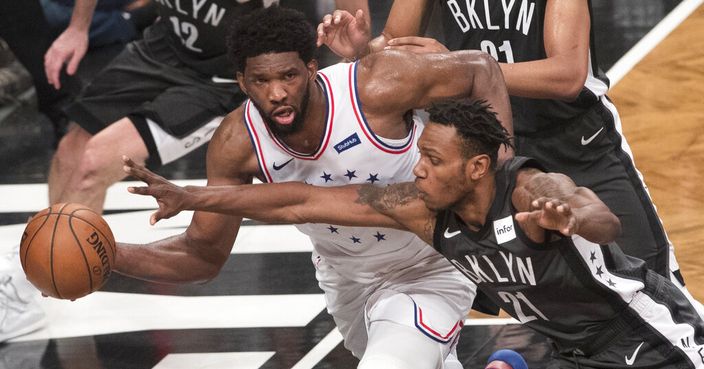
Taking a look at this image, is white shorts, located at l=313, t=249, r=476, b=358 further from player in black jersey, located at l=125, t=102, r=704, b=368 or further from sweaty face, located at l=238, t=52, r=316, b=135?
sweaty face, located at l=238, t=52, r=316, b=135

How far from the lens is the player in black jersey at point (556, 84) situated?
18.5ft

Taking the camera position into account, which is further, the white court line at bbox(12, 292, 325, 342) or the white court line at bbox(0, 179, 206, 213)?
the white court line at bbox(0, 179, 206, 213)

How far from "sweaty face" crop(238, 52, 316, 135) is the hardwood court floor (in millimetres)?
2529

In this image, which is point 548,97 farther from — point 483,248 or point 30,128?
point 30,128

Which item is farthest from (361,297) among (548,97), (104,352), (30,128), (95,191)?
(30,128)

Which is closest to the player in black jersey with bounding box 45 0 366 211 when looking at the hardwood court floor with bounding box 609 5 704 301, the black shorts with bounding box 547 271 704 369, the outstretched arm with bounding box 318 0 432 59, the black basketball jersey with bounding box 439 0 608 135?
the outstretched arm with bounding box 318 0 432 59

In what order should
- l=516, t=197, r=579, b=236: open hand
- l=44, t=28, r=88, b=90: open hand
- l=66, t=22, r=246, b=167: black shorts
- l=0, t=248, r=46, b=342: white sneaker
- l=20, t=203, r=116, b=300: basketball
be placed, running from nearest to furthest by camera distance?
l=516, t=197, r=579, b=236: open hand < l=20, t=203, r=116, b=300: basketball < l=0, t=248, r=46, b=342: white sneaker < l=66, t=22, r=246, b=167: black shorts < l=44, t=28, r=88, b=90: open hand

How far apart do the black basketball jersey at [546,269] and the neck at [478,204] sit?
2 centimetres

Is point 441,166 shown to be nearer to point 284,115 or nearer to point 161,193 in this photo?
point 284,115

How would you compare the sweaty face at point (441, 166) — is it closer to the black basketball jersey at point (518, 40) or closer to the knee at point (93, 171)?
the black basketball jersey at point (518, 40)

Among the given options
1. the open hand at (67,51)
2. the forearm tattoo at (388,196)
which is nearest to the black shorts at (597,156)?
the forearm tattoo at (388,196)

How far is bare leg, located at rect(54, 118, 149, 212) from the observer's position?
7098 mm

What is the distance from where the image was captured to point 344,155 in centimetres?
528

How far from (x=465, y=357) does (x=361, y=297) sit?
0.78 metres
